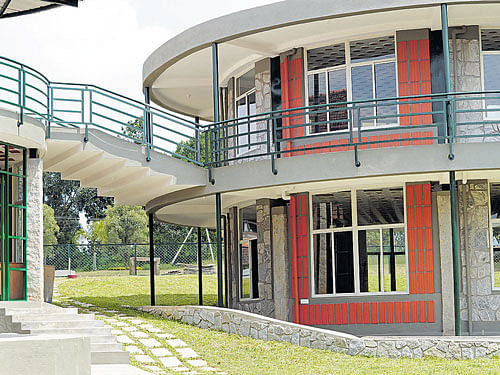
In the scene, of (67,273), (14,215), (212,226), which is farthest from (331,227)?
(67,273)

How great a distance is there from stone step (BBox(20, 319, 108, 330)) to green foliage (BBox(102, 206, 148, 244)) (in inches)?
1325

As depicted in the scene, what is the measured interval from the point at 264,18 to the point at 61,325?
6.99m

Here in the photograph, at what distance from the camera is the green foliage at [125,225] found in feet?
156

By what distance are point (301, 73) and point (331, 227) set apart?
3.26 m

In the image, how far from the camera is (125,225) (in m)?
47.7

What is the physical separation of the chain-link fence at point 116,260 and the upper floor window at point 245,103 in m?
16.6

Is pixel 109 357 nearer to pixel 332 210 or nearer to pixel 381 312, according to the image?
pixel 381 312

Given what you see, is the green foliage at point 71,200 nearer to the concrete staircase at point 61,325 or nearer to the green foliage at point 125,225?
the green foliage at point 125,225

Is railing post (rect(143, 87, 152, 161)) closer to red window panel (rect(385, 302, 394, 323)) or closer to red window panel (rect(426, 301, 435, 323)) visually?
red window panel (rect(385, 302, 394, 323))

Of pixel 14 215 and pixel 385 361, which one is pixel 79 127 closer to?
pixel 14 215

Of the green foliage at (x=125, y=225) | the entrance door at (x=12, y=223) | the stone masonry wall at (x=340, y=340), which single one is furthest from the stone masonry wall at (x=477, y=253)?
the green foliage at (x=125, y=225)

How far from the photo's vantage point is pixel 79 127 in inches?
641

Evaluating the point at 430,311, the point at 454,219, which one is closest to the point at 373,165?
the point at 454,219

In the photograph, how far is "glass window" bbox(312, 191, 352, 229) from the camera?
16.9 metres
